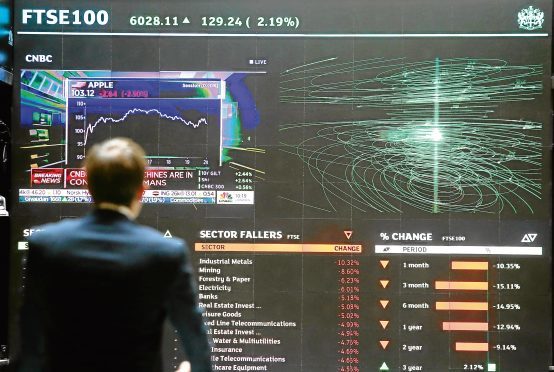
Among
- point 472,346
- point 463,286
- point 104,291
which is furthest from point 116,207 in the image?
point 472,346

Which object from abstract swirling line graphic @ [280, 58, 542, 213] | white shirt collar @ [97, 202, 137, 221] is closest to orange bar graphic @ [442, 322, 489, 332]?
abstract swirling line graphic @ [280, 58, 542, 213]

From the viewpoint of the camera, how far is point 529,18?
3.83 meters

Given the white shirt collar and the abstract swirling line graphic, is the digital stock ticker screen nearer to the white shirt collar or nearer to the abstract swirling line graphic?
the abstract swirling line graphic

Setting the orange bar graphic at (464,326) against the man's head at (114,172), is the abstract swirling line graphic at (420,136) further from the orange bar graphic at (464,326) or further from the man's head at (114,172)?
the man's head at (114,172)

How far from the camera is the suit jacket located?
62.4 inches

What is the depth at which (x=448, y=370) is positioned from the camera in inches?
148

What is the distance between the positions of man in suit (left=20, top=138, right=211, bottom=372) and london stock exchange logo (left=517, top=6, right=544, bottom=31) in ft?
10.0

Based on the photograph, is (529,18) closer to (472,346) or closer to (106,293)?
(472,346)

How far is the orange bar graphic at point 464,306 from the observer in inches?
148

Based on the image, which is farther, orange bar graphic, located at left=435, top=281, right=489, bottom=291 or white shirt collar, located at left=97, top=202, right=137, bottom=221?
orange bar graphic, located at left=435, top=281, right=489, bottom=291

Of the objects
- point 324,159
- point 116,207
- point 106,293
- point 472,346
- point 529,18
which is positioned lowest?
point 472,346

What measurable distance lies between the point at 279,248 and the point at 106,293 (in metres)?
2.29

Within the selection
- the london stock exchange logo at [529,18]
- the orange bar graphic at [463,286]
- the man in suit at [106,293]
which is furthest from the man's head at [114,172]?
the london stock exchange logo at [529,18]

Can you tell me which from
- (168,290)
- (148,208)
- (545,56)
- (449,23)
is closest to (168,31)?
(148,208)
